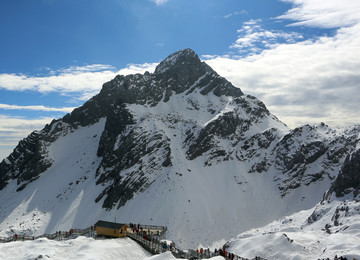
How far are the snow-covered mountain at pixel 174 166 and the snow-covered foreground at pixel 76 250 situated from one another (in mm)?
29102

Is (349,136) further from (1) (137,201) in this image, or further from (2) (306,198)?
(1) (137,201)

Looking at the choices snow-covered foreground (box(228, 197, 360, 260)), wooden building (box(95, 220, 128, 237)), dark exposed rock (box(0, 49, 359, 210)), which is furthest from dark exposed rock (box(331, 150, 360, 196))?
wooden building (box(95, 220, 128, 237))

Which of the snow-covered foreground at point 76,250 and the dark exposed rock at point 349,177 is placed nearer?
the snow-covered foreground at point 76,250

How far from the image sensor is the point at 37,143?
4190 inches

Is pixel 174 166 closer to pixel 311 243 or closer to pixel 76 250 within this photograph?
pixel 311 243

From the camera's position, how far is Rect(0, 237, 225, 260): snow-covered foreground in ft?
90.7

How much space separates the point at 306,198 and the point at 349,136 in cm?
2222

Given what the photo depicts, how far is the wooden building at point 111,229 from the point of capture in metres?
35.6

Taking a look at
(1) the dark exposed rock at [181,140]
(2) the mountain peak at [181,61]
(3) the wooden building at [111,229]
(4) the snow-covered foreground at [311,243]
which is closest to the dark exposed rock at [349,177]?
(1) the dark exposed rock at [181,140]

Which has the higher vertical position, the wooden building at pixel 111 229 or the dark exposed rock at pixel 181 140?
the dark exposed rock at pixel 181 140

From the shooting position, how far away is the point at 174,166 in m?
78.9

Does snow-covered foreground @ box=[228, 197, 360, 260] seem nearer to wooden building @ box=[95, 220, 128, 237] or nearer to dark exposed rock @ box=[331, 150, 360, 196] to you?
dark exposed rock @ box=[331, 150, 360, 196]

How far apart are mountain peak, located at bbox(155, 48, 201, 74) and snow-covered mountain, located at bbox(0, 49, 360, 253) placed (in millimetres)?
10806

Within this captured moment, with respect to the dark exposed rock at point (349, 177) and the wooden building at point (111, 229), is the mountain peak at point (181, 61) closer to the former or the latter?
the dark exposed rock at point (349, 177)
